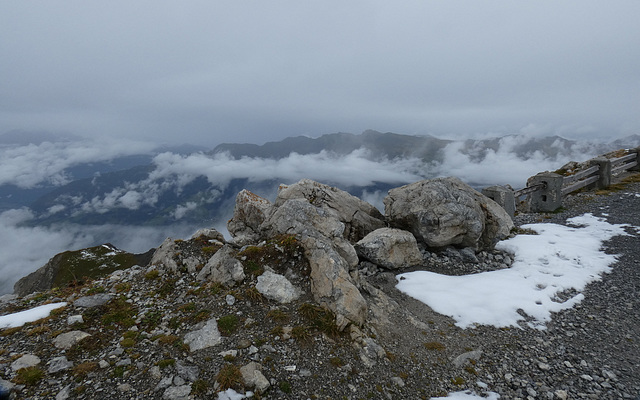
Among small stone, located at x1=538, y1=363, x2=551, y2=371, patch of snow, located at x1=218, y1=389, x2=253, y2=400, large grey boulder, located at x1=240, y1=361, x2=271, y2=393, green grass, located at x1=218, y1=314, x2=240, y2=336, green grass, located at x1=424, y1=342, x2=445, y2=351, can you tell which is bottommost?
small stone, located at x1=538, y1=363, x2=551, y2=371

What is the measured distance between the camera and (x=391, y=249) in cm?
1315

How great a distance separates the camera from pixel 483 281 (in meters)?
11.7

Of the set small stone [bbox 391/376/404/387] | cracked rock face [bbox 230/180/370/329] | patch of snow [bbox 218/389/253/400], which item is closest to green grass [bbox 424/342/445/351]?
small stone [bbox 391/376/404/387]

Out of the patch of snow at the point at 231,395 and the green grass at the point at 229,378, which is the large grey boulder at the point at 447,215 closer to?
the green grass at the point at 229,378

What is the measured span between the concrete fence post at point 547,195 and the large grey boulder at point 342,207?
13.4 m

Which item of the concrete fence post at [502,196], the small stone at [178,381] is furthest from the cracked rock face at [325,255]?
the concrete fence post at [502,196]

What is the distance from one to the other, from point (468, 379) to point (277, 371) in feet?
15.0

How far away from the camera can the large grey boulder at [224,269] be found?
9.11 meters

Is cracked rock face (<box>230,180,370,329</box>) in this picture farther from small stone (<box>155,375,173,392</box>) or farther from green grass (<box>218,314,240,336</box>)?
small stone (<box>155,375,173,392</box>)

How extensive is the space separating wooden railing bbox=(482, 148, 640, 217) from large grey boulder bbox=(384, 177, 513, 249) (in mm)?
3957

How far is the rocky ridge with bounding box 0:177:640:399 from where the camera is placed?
249 inches

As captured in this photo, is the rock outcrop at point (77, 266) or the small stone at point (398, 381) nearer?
the small stone at point (398, 381)

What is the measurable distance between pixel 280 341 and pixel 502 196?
17.3 metres

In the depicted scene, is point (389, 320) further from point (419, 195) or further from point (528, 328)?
point (419, 195)
